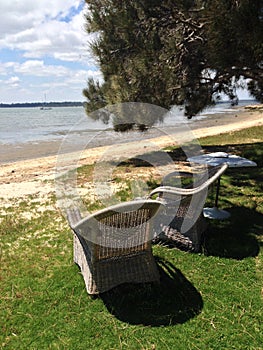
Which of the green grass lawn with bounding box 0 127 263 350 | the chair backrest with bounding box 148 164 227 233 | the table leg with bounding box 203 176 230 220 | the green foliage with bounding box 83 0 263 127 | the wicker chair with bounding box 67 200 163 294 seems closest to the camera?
the green grass lawn with bounding box 0 127 263 350

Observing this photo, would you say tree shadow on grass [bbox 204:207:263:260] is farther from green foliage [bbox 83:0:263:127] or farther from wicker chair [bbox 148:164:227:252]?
green foliage [bbox 83:0:263:127]

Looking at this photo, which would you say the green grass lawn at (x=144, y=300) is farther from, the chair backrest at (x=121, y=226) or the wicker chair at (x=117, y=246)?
the chair backrest at (x=121, y=226)

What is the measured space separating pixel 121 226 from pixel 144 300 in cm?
63

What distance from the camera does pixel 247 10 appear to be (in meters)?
4.08

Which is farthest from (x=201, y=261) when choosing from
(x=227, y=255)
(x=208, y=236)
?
(x=208, y=236)

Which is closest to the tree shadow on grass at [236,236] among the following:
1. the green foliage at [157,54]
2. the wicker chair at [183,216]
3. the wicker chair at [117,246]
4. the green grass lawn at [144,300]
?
the green grass lawn at [144,300]

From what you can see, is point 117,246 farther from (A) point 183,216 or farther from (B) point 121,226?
(A) point 183,216

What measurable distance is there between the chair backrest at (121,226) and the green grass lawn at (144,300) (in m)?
0.43

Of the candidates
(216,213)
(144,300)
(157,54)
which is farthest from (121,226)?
(157,54)

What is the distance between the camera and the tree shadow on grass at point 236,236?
11.1 ft

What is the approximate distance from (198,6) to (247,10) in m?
1.79

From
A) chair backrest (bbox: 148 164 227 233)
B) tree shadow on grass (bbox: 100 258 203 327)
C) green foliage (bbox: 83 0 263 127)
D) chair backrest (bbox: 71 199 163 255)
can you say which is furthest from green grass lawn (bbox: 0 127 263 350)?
green foliage (bbox: 83 0 263 127)

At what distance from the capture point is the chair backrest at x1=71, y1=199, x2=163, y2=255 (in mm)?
2334

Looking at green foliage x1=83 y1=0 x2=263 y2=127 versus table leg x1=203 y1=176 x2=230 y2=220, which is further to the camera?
green foliage x1=83 y1=0 x2=263 y2=127
